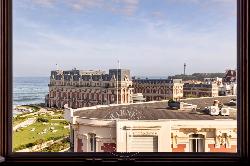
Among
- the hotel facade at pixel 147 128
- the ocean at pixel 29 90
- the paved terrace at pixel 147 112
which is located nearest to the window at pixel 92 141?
the hotel facade at pixel 147 128

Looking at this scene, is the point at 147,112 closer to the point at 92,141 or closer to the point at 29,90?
the point at 92,141

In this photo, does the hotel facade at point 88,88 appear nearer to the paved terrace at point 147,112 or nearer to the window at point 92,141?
the paved terrace at point 147,112

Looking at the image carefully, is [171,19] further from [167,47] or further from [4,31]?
[4,31]

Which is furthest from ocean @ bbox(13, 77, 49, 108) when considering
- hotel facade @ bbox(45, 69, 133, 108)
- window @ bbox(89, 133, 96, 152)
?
window @ bbox(89, 133, 96, 152)

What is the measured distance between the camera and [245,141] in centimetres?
161

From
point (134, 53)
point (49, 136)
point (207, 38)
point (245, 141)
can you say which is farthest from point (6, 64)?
point (245, 141)

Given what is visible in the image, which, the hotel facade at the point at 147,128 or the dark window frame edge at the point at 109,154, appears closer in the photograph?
the dark window frame edge at the point at 109,154

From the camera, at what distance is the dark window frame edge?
1616mm

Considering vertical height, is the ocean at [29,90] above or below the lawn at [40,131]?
above

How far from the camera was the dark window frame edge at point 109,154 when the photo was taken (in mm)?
1616

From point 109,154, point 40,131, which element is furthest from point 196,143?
point 40,131

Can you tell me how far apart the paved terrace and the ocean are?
0.71 feet

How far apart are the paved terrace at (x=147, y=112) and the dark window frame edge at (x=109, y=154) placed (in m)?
0.21

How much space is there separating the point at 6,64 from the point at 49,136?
17.5 inches
